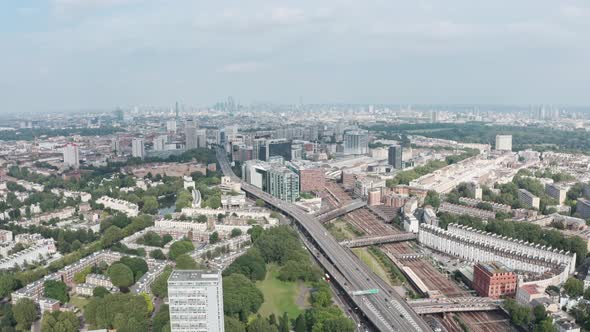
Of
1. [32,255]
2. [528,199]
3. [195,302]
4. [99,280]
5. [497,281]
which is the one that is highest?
[195,302]

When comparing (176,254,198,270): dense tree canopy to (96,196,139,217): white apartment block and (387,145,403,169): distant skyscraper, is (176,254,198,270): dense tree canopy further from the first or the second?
(387,145,403,169): distant skyscraper

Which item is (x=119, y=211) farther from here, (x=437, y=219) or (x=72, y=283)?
(x=437, y=219)

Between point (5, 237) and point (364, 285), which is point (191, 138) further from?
point (364, 285)

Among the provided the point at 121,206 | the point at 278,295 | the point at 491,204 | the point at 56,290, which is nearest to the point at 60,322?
the point at 56,290

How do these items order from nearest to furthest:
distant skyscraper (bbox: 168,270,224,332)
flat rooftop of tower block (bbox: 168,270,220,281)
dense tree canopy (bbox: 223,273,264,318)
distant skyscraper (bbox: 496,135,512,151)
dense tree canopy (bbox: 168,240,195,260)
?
1. distant skyscraper (bbox: 168,270,224,332)
2. flat rooftop of tower block (bbox: 168,270,220,281)
3. dense tree canopy (bbox: 223,273,264,318)
4. dense tree canopy (bbox: 168,240,195,260)
5. distant skyscraper (bbox: 496,135,512,151)

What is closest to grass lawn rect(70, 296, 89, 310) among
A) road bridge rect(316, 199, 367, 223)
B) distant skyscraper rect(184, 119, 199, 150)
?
road bridge rect(316, 199, 367, 223)

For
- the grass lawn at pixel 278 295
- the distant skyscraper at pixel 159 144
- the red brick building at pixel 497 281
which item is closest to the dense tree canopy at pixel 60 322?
the grass lawn at pixel 278 295

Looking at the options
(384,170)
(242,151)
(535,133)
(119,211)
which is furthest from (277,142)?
(535,133)
